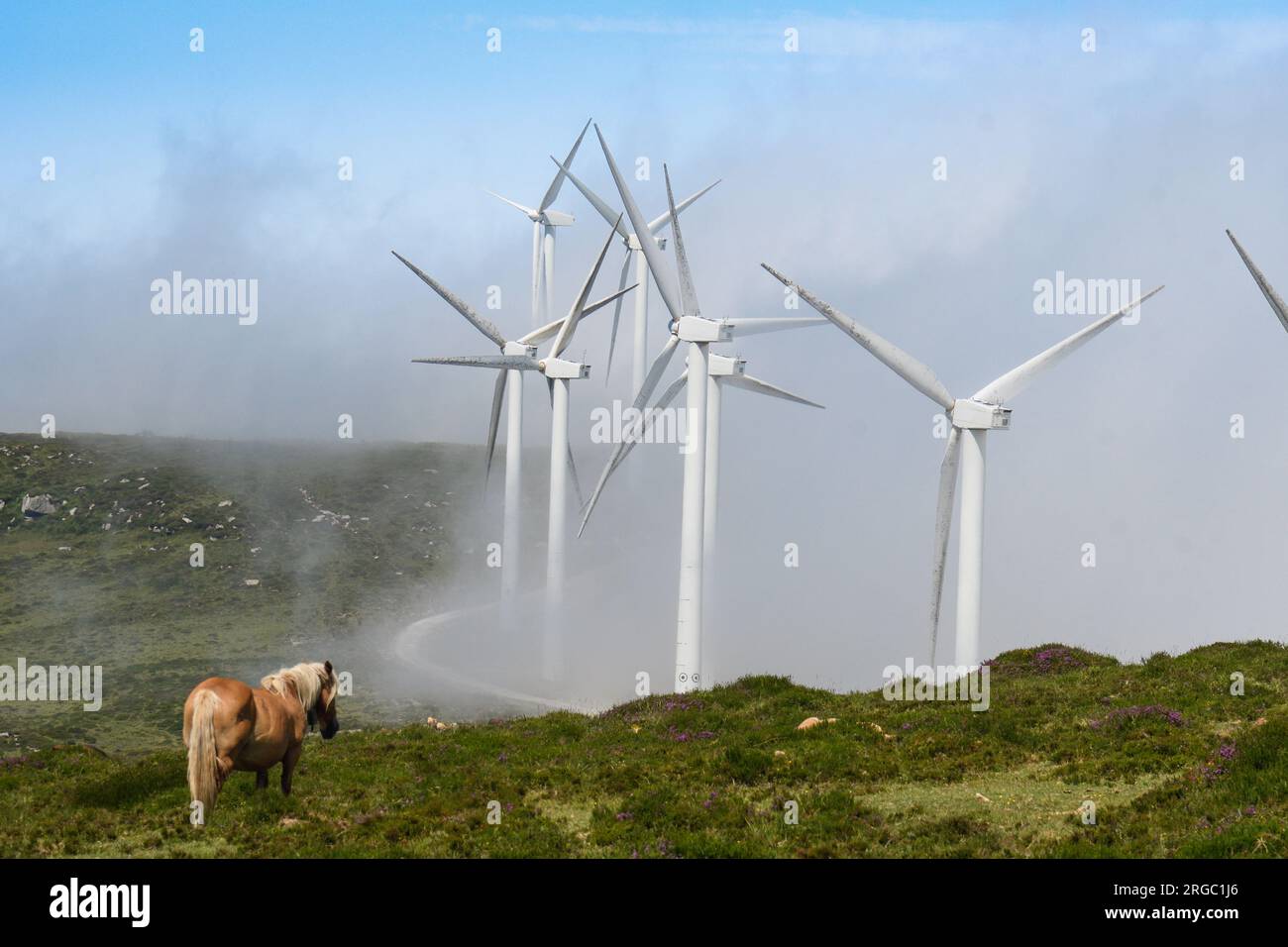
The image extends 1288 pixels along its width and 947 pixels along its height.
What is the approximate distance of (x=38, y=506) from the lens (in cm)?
11088

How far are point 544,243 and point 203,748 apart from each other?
220 ft

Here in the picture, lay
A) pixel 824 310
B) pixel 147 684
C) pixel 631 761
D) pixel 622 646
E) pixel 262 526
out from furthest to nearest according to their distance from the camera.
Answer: pixel 262 526
pixel 622 646
pixel 147 684
pixel 824 310
pixel 631 761

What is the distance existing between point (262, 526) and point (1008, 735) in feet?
296

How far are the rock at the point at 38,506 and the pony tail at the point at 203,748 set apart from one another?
100303 millimetres

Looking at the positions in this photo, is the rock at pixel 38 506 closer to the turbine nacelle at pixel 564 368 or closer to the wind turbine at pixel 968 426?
the turbine nacelle at pixel 564 368

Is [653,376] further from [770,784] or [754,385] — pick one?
[770,784]

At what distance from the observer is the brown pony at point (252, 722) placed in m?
20.3

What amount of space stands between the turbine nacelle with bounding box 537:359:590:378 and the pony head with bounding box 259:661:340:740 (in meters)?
43.0

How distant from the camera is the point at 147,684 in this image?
209ft

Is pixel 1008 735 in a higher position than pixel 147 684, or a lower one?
higher

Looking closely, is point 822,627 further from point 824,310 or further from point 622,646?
point 824,310

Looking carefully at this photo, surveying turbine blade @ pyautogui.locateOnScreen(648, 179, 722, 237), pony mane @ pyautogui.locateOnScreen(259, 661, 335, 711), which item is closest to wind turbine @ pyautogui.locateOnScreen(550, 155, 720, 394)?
turbine blade @ pyautogui.locateOnScreen(648, 179, 722, 237)

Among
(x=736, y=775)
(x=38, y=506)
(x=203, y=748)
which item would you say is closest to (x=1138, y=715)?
(x=736, y=775)
